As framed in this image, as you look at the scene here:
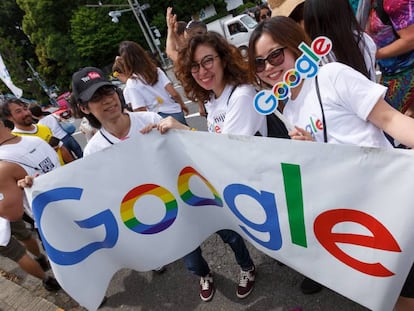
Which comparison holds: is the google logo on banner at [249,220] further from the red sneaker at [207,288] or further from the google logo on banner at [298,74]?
the red sneaker at [207,288]

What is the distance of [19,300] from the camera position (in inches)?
108

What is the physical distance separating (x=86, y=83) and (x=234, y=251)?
5.08 ft

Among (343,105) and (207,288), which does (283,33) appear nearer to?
(343,105)

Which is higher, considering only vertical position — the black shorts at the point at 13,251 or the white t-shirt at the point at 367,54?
the white t-shirt at the point at 367,54

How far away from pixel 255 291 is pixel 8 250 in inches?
86.5

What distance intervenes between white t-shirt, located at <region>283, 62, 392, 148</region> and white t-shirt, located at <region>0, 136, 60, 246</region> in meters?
2.16

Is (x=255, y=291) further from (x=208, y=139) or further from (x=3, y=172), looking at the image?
(x=3, y=172)

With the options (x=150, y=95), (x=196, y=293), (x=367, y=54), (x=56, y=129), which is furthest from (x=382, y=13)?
(x=56, y=129)

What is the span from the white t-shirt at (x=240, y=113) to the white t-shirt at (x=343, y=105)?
0.34 m

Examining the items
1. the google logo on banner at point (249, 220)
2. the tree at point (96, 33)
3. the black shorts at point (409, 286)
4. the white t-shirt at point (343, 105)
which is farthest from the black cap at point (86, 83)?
the tree at point (96, 33)

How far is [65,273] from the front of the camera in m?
1.65

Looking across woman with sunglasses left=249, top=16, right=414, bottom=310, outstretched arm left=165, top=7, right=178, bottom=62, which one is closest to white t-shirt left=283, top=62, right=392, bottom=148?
woman with sunglasses left=249, top=16, right=414, bottom=310

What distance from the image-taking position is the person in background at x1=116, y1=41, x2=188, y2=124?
9.94 ft

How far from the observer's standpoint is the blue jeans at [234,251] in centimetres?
202
